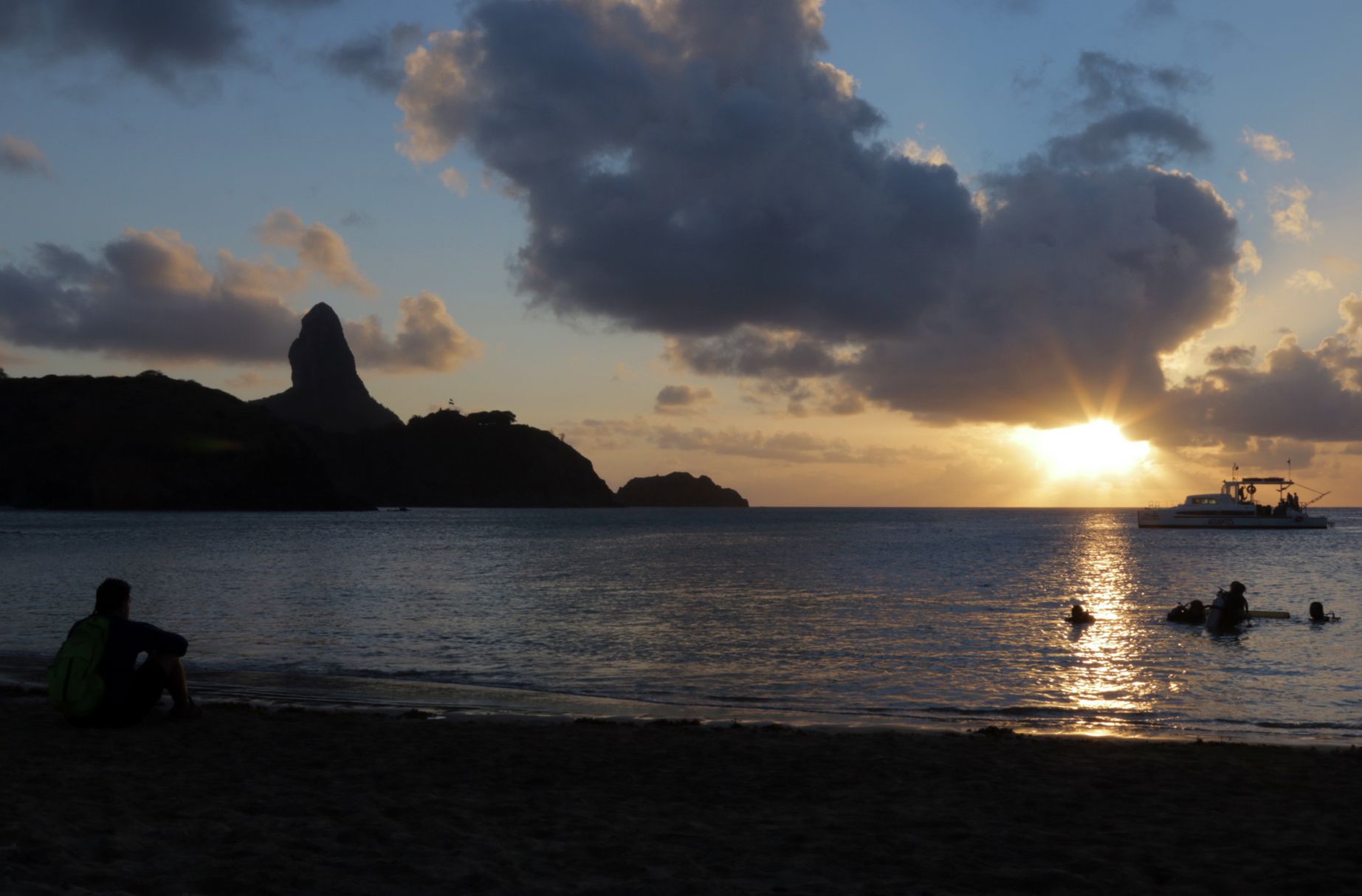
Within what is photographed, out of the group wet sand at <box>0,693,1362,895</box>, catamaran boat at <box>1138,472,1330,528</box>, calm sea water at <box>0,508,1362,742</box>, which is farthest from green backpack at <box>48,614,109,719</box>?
catamaran boat at <box>1138,472,1330,528</box>

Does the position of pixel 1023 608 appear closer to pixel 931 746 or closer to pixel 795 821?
pixel 931 746

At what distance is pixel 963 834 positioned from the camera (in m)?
8.87

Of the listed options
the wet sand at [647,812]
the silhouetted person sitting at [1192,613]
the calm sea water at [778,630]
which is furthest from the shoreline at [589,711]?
the silhouetted person sitting at [1192,613]

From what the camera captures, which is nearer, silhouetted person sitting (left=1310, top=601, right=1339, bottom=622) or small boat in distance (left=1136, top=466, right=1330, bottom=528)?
silhouetted person sitting (left=1310, top=601, right=1339, bottom=622)

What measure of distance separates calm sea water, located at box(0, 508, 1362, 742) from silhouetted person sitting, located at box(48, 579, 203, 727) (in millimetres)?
8984

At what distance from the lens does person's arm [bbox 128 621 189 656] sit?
1208cm

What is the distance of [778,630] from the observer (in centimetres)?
3319

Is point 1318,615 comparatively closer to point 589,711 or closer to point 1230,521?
point 589,711

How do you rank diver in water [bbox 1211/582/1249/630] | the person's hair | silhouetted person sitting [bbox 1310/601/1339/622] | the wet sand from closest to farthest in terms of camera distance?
the wet sand, the person's hair, diver in water [bbox 1211/582/1249/630], silhouetted person sitting [bbox 1310/601/1339/622]

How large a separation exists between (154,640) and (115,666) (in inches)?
36.0

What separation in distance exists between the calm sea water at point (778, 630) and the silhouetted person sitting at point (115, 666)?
898 centimetres

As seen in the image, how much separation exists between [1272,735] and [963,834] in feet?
37.3

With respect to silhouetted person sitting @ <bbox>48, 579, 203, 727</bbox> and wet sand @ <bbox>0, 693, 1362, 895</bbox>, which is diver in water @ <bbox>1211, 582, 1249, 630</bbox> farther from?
silhouetted person sitting @ <bbox>48, 579, 203, 727</bbox>

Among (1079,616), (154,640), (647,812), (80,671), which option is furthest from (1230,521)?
(80,671)
